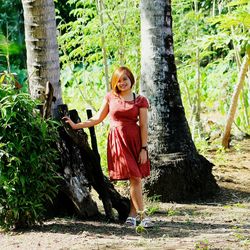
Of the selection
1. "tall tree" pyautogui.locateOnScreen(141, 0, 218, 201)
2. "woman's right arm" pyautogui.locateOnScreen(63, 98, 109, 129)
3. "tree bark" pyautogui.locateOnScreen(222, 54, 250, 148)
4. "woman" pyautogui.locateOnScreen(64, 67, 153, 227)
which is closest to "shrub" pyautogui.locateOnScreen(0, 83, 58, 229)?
"woman's right arm" pyautogui.locateOnScreen(63, 98, 109, 129)

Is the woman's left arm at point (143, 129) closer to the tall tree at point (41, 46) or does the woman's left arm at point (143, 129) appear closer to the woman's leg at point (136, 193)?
the woman's leg at point (136, 193)

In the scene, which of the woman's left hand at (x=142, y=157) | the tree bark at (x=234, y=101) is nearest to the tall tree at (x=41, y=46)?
the woman's left hand at (x=142, y=157)

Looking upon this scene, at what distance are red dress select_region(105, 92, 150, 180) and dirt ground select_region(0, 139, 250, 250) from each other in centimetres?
56

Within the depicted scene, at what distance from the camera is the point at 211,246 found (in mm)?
5785

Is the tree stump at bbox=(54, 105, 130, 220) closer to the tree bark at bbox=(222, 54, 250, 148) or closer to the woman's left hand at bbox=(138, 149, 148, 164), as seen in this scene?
the woman's left hand at bbox=(138, 149, 148, 164)

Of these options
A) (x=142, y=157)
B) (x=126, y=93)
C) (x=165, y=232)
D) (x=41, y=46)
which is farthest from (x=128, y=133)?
(x=41, y=46)

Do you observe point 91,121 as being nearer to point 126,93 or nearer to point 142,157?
point 126,93

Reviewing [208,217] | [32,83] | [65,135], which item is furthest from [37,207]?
[208,217]

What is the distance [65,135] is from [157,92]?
1.75 meters

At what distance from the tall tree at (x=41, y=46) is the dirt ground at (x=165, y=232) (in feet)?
4.58

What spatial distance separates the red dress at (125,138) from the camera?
6.61 metres

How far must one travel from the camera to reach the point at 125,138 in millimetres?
6637

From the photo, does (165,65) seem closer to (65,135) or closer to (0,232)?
(65,135)

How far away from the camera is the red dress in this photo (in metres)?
6.61
